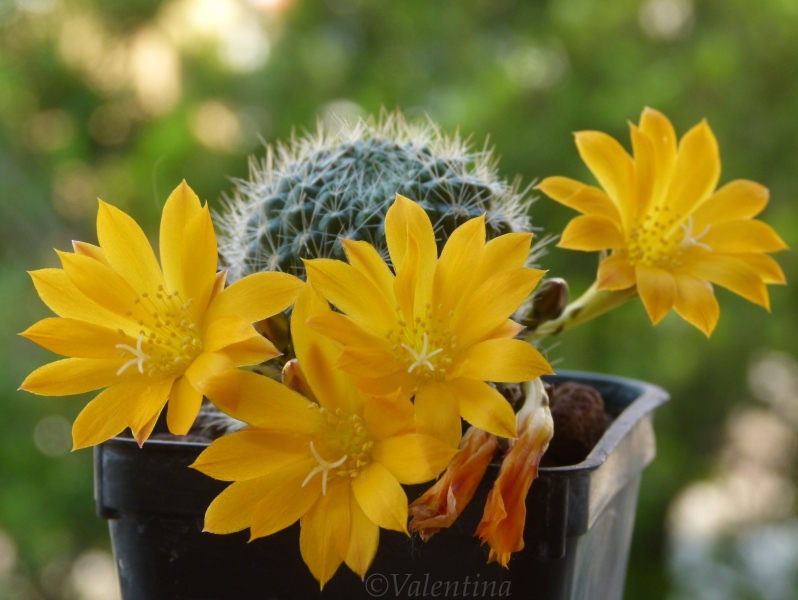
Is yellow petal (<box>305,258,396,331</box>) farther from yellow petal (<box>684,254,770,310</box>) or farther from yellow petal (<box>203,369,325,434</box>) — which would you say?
yellow petal (<box>684,254,770,310</box>)

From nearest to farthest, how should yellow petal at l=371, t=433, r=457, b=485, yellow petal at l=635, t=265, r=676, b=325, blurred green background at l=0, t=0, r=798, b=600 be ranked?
yellow petal at l=371, t=433, r=457, b=485 < yellow petal at l=635, t=265, r=676, b=325 < blurred green background at l=0, t=0, r=798, b=600

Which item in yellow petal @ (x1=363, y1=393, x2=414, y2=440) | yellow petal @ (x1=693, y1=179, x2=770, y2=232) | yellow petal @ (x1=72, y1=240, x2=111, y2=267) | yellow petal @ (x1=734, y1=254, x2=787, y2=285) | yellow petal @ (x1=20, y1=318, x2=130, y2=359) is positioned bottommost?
yellow petal @ (x1=363, y1=393, x2=414, y2=440)

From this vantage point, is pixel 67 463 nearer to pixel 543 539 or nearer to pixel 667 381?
pixel 667 381

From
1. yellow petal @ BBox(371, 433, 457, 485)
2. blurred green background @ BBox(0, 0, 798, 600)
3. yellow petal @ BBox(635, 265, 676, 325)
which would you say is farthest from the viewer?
blurred green background @ BBox(0, 0, 798, 600)

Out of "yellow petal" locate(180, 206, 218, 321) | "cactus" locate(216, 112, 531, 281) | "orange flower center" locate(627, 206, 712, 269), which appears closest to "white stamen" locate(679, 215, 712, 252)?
"orange flower center" locate(627, 206, 712, 269)

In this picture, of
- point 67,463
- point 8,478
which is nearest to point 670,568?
point 67,463

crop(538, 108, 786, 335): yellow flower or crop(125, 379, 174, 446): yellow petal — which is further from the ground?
crop(538, 108, 786, 335): yellow flower

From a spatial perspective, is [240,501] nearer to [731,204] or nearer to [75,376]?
[75,376]
